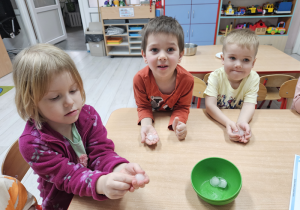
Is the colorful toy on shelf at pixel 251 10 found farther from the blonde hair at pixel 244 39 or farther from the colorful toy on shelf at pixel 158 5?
the blonde hair at pixel 244 39

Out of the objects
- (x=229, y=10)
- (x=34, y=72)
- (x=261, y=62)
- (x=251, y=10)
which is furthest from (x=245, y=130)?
(x=251, y=10)

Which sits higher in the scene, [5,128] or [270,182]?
[270,182]

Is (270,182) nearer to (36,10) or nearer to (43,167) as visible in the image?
(43,167)

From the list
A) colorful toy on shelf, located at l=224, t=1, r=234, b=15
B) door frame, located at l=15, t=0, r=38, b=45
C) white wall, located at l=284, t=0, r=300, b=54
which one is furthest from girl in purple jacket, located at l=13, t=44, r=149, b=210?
white wall, located at l=284, t=0, r=300, b=54

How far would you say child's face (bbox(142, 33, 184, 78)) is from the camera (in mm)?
822

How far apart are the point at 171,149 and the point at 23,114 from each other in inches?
20.5

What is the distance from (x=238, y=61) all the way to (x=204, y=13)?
2.69 metres

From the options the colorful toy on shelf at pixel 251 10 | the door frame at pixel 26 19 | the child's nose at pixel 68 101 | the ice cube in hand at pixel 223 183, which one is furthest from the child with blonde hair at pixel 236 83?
the door frame at pixel 26 19

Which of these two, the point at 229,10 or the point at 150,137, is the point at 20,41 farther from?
the point at 150,137

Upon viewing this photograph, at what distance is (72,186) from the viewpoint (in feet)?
1.84

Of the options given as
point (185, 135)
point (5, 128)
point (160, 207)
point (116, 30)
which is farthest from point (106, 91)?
point (160, 207)

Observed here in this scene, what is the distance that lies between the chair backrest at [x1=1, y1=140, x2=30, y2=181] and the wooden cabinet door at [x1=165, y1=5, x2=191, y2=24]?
10.6ft

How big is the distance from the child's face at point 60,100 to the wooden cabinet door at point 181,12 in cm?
319

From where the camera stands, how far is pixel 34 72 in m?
0.52
